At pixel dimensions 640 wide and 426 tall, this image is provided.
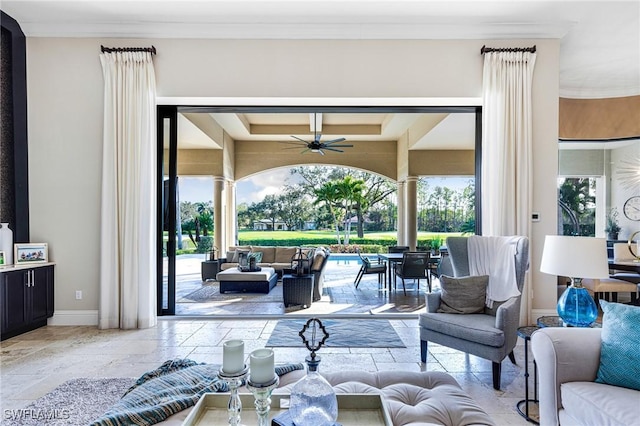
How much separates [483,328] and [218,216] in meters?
7.99

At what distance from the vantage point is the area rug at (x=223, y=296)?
6.07 meters

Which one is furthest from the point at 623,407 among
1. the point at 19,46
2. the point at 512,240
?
the point at 19,46

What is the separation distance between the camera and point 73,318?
4.24m

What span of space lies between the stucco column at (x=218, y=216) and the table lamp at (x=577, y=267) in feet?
27.2

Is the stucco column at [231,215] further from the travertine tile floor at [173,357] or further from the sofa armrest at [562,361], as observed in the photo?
the sofa armrest at [562,361]

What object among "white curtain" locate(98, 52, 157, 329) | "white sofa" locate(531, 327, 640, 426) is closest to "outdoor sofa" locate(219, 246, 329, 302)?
"white curtain" locate(98, 52, 157, 329)

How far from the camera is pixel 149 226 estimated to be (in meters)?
4.20

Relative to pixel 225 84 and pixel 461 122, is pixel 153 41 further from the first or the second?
pixel 461 122

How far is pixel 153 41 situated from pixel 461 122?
562cm

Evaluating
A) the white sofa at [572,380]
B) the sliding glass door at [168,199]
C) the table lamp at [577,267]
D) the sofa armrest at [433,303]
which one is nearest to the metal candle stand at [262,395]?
the white sofa at [572,380]

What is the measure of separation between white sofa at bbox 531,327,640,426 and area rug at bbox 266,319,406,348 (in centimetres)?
179

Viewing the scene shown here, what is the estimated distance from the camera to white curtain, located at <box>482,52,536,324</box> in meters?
4.16

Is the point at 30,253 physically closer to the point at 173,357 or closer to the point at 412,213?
the point at 173,357

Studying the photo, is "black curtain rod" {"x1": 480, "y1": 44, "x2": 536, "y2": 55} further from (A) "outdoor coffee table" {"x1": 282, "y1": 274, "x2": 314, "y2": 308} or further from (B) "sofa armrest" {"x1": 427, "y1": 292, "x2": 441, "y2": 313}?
(A) "outdoor coffee table" {"x1": 282, "y1": 274, "x2": 314, "y2": 308}
